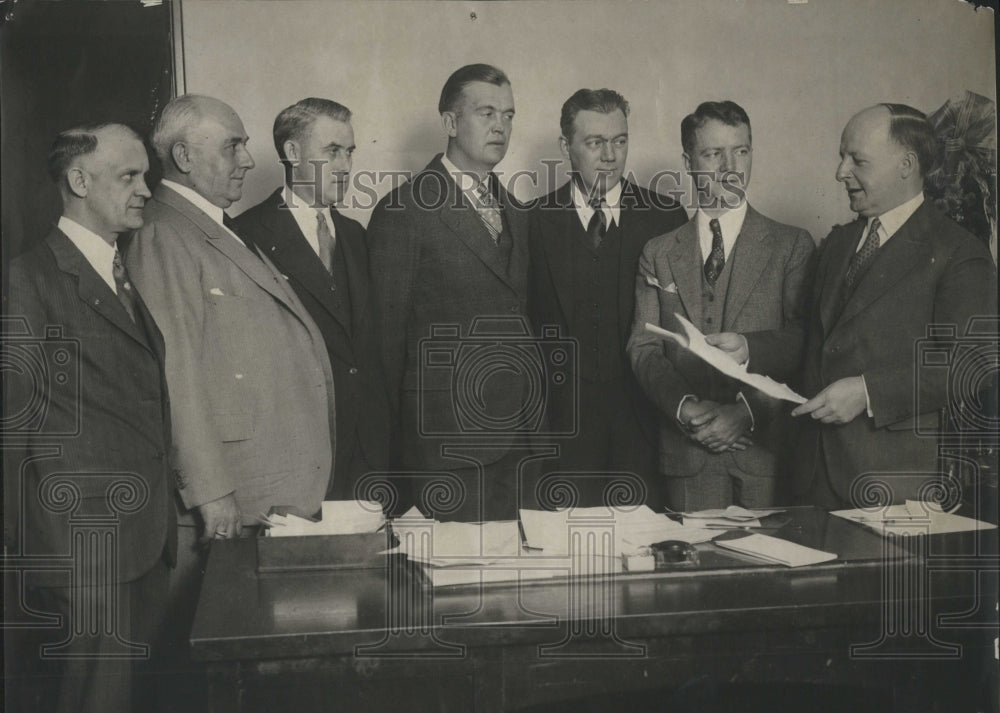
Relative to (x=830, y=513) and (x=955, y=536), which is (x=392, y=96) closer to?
(x=830, y=513)

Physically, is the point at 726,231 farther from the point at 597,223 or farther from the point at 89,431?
the point at 89,431

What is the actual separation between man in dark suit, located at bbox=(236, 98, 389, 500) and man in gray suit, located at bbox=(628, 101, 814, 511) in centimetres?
76

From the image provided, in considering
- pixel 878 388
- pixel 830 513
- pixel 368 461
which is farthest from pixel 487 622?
pixel 878 388

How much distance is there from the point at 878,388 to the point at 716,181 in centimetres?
77

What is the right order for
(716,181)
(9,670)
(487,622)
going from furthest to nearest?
(716,181) < (9,670) < (487,622)

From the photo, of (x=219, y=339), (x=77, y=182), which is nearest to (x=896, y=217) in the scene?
(x=219, y=339)

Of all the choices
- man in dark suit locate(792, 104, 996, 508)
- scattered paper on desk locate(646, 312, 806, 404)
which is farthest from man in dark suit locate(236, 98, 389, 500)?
man in dark suit locate(792, 104, 996, 508)

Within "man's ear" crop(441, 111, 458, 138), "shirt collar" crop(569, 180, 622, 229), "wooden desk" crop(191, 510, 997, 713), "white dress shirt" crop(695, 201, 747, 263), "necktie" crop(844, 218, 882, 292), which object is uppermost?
"man's ear" crop(441, 111, 458, 138)

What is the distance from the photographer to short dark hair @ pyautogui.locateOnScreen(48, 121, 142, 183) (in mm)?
2617

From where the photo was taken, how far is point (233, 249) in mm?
2689

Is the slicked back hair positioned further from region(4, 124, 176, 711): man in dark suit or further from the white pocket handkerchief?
the white pocket handkerchief

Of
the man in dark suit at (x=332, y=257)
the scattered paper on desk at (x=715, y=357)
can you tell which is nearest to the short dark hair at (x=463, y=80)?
the man in dark suit at (x=332, y=257)

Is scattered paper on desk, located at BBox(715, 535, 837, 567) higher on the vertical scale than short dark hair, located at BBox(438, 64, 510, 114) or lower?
lower

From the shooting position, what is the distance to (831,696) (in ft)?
8.70
